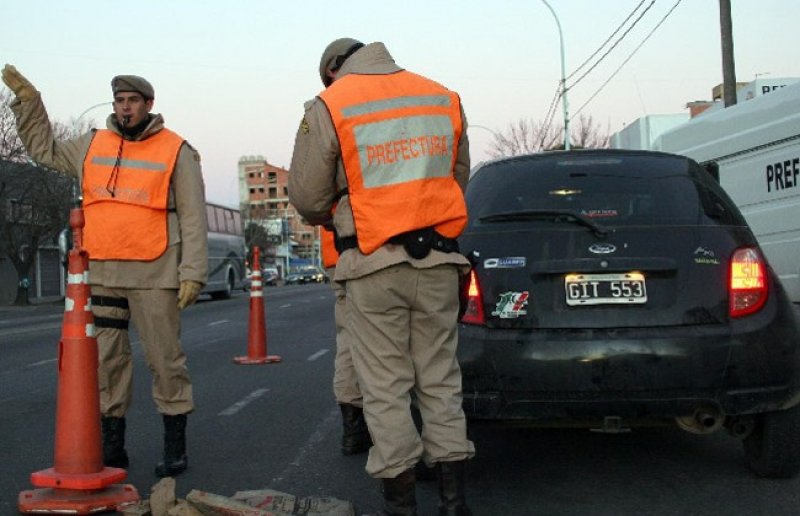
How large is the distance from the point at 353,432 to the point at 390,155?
2.22 metres

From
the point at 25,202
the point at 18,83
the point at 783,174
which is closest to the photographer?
the point at 18,83

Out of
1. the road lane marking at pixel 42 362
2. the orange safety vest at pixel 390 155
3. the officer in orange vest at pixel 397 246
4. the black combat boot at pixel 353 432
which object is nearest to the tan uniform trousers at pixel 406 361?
the officer in orange vest at pixel 397 246

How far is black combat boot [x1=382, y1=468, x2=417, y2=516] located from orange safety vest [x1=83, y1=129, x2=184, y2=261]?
180cm

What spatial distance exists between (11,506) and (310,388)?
12.7 feet

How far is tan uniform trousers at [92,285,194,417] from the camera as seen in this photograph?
4293mm

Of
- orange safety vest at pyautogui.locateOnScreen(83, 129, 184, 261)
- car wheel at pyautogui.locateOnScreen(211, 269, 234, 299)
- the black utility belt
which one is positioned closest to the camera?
the black utility belt

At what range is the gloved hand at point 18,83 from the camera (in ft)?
13.6

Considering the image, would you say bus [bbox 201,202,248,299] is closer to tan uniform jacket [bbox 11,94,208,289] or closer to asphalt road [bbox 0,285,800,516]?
asphalt road [bbox 0,285,800,516]

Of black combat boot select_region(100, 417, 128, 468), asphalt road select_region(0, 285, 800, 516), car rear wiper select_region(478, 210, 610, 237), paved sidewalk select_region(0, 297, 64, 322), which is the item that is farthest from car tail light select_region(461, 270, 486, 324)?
paved sidewalk select_region(0, 297, 64, 322)

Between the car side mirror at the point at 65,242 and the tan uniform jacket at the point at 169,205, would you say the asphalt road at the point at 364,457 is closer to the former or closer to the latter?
the tan uniform jacket at the point at 169,205

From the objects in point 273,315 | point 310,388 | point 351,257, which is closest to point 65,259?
point 351,257

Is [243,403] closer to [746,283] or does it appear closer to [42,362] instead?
[746,283]

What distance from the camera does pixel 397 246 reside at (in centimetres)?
312

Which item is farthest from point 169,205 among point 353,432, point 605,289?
point 605,289
